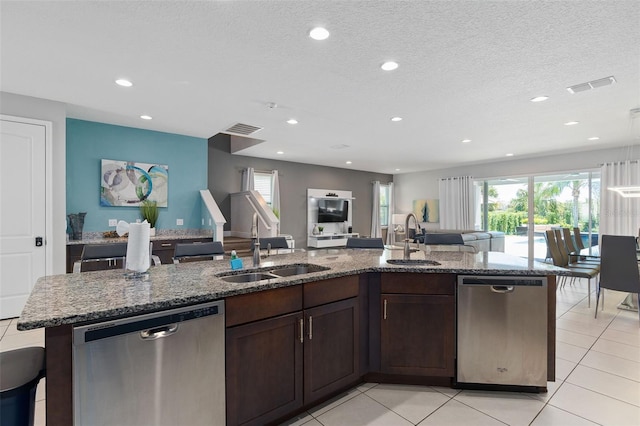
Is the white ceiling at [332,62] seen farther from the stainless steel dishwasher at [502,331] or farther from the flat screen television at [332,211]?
the flat screen television at [332,211]

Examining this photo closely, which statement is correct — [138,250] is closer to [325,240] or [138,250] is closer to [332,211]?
[325,240]

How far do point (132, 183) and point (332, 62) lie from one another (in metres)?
3.78

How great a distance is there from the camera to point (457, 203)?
8.55 meters

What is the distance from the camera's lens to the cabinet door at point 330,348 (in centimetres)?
198

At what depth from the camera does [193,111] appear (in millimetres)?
4066

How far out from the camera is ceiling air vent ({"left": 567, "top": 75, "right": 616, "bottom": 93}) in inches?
118

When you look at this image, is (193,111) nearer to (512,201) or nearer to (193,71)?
(193,71)

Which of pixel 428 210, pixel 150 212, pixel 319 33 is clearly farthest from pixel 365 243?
pixel 428 210

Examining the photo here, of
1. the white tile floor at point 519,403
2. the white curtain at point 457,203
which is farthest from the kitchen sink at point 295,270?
the white curtain at point 457,203

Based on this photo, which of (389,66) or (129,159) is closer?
(389,66)

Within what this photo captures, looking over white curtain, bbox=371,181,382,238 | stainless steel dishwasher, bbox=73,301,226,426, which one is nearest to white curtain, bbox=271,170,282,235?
white curtain, bbox=371,181,382,238

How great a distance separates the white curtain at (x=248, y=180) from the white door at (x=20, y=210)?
358 centimetres

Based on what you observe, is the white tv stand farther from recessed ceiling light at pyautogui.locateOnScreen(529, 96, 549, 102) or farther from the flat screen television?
recessed ceiling light at pyautogui.locateOnScreen(529, 96, 549, 102)

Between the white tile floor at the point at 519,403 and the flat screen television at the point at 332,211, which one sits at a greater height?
the flat screen television at the point at 332,211
